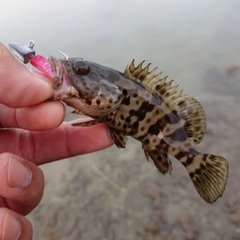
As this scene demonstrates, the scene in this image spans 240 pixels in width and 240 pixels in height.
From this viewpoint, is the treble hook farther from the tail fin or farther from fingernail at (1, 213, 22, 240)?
the tail fin

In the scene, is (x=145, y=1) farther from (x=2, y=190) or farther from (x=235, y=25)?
(x=2, y=190)

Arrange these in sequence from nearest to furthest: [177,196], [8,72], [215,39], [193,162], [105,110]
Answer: [8,72] → [105,110] → [193,162] → [177,196] → [215,39]

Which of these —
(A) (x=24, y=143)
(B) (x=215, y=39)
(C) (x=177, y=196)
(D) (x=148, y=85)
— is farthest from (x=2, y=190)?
(B) (x=215, y=39)

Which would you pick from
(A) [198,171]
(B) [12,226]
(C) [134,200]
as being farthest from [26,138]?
(C) [134,200]

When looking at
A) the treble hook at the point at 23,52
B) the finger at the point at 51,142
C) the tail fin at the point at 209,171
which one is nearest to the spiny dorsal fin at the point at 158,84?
the tail fin at the point at 209,171

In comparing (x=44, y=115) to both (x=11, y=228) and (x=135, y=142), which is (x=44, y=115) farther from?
(x=135, y=142)

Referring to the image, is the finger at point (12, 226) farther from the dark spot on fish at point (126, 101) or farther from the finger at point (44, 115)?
the dark spot on fish at point (126, 101)

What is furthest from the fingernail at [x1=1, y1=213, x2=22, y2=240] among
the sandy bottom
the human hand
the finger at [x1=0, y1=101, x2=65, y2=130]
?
the sandy bottom
